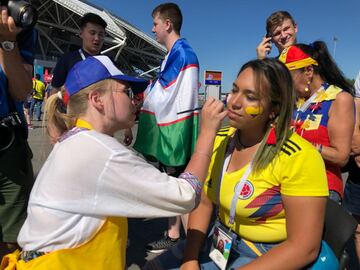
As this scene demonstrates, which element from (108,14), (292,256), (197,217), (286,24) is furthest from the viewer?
(108,14)

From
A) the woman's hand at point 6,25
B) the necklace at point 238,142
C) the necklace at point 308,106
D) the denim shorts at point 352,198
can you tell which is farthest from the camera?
the denim shorts at point 352,198

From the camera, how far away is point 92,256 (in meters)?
1.46

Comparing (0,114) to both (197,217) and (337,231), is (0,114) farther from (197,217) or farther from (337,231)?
(337,231)

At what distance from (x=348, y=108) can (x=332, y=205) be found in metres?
0.79

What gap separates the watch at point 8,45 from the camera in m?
2.07

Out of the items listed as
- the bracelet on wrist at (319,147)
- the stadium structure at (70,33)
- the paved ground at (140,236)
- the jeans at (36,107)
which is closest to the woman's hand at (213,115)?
the bracelet on wrist at (319,147)

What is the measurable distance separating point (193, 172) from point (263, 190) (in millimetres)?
386

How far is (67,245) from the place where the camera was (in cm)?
142

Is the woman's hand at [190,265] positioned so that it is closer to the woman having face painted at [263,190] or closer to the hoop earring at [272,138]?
the woman having face painted at [263,190]

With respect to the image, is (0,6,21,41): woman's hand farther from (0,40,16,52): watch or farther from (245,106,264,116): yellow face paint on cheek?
(245,106,264,116): yellow face paint on cheek

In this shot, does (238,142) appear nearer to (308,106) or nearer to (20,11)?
(308,106)

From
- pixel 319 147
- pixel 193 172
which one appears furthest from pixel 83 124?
pixel 319 147

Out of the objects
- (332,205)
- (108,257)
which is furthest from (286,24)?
(108,257)

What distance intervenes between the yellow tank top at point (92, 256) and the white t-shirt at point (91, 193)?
3cm
